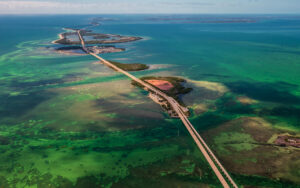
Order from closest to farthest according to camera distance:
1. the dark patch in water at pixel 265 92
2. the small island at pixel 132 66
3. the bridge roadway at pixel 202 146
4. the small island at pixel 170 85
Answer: the bridge roadway at pixel 202 146 < the dark patch in water at pixel 265 92 < the small island at pixel 170 85 < the small island at pixel 132 66

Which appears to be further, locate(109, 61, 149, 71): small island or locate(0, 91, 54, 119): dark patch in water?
locate(109, 61, 149, 71): small island

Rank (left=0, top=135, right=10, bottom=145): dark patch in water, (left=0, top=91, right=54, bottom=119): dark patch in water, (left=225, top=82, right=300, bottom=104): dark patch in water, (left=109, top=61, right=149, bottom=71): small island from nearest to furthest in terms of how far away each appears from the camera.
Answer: (left=0, top=135, right=10, bottom=145): dark patch in water < (left=0, top=91, right=54, bottom=119): dark patch in water < (left=225, top=82, right=300, bottom=104): dark patch in water < (left=109, top=61, right=149, bottom=71): small island

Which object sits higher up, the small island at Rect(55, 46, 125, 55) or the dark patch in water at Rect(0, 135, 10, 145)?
the small island at Rect(55, 46, 125, 55)

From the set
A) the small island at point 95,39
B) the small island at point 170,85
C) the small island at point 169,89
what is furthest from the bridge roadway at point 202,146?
→ the small island at point 95,39

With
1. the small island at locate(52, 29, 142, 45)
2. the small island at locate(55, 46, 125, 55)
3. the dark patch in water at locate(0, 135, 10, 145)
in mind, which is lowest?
the dark patch in water at locate(0, 135, 10, 145)

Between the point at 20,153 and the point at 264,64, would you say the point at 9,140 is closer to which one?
the point at 20,153

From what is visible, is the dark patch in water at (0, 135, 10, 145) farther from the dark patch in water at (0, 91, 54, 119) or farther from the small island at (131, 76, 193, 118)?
the small island at (131, 76, 193, 118)

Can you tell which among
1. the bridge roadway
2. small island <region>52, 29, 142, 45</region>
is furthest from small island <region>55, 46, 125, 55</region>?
the bridge roadway

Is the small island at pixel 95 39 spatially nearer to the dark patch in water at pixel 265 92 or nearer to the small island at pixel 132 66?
the small island at pixel 132 66

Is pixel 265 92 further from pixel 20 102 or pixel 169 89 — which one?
pixel 20 102
